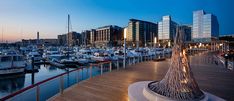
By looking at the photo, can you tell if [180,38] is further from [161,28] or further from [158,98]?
[161,28]

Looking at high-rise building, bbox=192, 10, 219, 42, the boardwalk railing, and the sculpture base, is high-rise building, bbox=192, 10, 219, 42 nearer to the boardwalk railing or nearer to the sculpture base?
the boardwalk railing

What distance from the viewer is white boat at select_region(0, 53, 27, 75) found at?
2286cm

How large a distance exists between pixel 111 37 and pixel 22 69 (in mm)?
115163

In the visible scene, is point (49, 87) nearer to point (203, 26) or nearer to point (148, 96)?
point (148, 96)

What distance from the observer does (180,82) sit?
3885mm

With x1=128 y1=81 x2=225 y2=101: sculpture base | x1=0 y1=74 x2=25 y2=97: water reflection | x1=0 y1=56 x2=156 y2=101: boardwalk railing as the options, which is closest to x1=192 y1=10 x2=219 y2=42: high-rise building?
x1=0 y1=56 x2=156 y2=101: boardwalk railing

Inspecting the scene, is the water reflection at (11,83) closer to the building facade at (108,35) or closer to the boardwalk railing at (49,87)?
the boardwalk railing at (49,87)

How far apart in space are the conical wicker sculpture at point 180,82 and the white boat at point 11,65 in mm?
24426

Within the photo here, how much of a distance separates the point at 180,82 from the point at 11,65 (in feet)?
84.7

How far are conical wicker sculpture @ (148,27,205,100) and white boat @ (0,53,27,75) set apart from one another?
24.4 m

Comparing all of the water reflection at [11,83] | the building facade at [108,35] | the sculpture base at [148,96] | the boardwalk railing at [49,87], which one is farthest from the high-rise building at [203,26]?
the sculpture base at [148,96]

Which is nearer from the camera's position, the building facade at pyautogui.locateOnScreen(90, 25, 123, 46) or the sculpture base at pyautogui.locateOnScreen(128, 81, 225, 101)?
the sculpture base at pyautogui.locateOnScreen(128, 81, 225, 101)

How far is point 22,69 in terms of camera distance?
24328mm

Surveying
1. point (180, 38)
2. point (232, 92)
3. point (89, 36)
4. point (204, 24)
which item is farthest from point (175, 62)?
point (89, 36)
